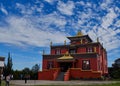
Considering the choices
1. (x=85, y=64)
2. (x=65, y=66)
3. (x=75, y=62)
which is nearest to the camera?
(x=85, y=64)

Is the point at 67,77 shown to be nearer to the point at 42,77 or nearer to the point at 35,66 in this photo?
the point at 42,77

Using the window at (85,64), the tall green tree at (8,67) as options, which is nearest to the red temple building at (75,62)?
the window at (85,64)

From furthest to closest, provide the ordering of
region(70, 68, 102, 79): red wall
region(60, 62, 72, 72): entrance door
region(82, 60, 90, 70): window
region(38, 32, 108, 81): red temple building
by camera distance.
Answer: region(60, 62, 72, 72): entrance door < region(82, 60, 90, 70): window < region(38, 32, 108, 81): red temple building < region(70, 68, 102, 79): red wall

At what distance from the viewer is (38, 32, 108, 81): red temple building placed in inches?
1731

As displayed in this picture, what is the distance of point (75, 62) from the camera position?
47.5 m

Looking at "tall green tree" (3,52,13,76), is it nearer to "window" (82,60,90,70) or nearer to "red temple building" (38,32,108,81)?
"red temple building" (38,32,108,81)

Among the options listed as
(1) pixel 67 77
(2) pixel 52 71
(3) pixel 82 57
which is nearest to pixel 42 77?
(2) pixel 52 71

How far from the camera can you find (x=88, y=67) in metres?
46.2

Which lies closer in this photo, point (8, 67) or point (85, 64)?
point (85, 64)

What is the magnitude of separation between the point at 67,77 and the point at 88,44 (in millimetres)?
10607

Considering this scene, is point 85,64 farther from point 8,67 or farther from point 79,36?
point 8,67

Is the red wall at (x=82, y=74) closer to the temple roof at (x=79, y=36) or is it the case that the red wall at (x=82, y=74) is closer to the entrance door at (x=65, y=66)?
the entrance door at (x=65, y=66)

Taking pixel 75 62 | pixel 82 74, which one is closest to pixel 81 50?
pixel 75 62

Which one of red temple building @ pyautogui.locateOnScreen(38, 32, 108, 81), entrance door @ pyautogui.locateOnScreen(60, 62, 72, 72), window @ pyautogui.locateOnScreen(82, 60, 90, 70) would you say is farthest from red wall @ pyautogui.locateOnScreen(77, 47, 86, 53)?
window @ pyautogui.locateOnScreen(82, 60, 90, 70)
